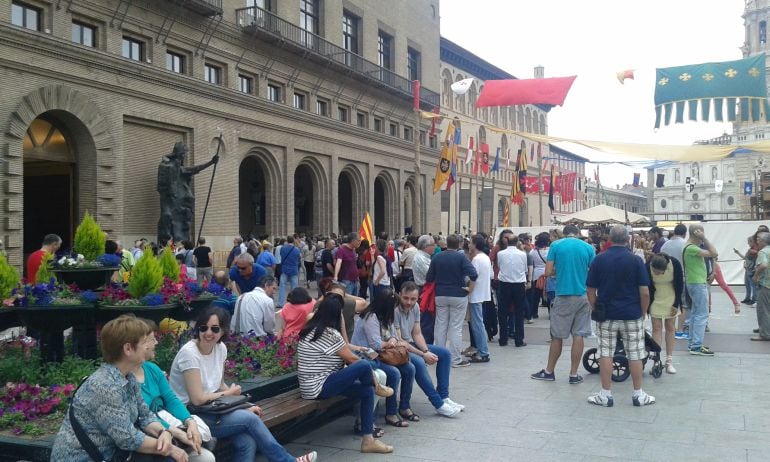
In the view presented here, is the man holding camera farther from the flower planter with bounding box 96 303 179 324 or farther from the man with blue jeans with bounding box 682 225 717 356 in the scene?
the flower planter with bounding box 96 303 179 324

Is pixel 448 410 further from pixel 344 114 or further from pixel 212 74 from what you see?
pixel 344 114

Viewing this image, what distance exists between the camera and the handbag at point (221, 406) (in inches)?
191

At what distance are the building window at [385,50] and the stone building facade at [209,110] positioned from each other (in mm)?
78

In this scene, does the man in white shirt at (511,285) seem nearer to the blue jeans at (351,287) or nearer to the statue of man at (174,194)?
the blue jeans at (351,287)

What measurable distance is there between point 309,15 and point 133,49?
11.1 m

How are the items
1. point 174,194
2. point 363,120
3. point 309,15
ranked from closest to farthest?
point 174,194
point 309,15
point 363,120

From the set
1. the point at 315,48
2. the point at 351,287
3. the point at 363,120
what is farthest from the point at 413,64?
the point at 351,287

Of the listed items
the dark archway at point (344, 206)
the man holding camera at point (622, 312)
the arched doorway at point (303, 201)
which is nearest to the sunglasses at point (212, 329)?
the man holding camera at point (622, 312)

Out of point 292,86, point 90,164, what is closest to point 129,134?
point 90,164

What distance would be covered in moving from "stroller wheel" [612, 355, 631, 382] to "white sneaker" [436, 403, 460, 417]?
2.66m

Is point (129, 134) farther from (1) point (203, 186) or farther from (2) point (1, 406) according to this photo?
(2) point (1, 406)

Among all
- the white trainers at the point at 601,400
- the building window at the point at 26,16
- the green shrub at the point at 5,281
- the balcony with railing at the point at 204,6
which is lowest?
the white trainers at the point at 601,400

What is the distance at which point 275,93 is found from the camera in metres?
28.3

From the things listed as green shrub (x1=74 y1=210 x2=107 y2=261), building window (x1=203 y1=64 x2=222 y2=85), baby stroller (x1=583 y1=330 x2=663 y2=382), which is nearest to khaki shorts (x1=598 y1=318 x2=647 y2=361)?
baby stroller (x1=583 y1=330 x2=663 y2=382)
